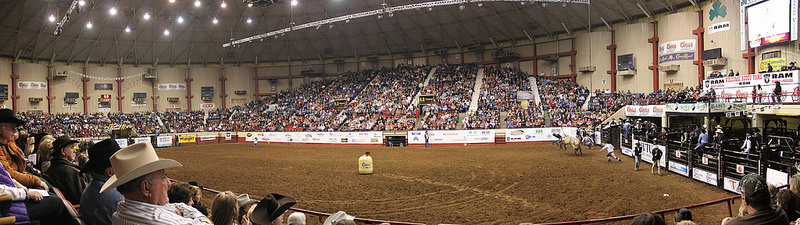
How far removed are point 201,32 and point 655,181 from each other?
151ft

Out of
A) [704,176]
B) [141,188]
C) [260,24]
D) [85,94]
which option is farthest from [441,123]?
[85,94]

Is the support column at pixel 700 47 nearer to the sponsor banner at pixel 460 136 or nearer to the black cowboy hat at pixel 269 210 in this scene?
the sponsor banner at pixel 460 136

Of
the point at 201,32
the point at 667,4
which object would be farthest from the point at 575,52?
A: the point at 201,32

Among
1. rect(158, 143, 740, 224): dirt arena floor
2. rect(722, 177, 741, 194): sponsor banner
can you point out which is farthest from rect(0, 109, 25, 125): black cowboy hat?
rect(722, 177, 741, 194): sponsor banner

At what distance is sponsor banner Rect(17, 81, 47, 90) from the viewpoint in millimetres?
42938

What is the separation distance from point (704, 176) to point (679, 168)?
1699mm

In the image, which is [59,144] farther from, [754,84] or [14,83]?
[14,83]

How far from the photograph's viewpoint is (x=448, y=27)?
44219 mm

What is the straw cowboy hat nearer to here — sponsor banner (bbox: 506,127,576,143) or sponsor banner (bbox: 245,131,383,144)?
sponsor banner (bbox: 506,127,576,143)

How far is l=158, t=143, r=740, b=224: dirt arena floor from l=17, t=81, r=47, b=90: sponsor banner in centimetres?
3330

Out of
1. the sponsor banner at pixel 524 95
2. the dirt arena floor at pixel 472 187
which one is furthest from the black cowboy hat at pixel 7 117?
the sponsor banner at pixel 524 95

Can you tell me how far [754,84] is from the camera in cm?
2256

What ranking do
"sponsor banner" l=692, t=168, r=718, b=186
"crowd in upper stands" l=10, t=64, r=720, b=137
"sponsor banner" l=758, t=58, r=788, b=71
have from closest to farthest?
"sponsor banner" l=692, t=168, r=718, b=186, "sponsor banner" l=758, t=58, r=788, b=71, "crowd in upper stands" l=10, t=64, r=720, b=137

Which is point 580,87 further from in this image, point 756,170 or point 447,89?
point 756,170
